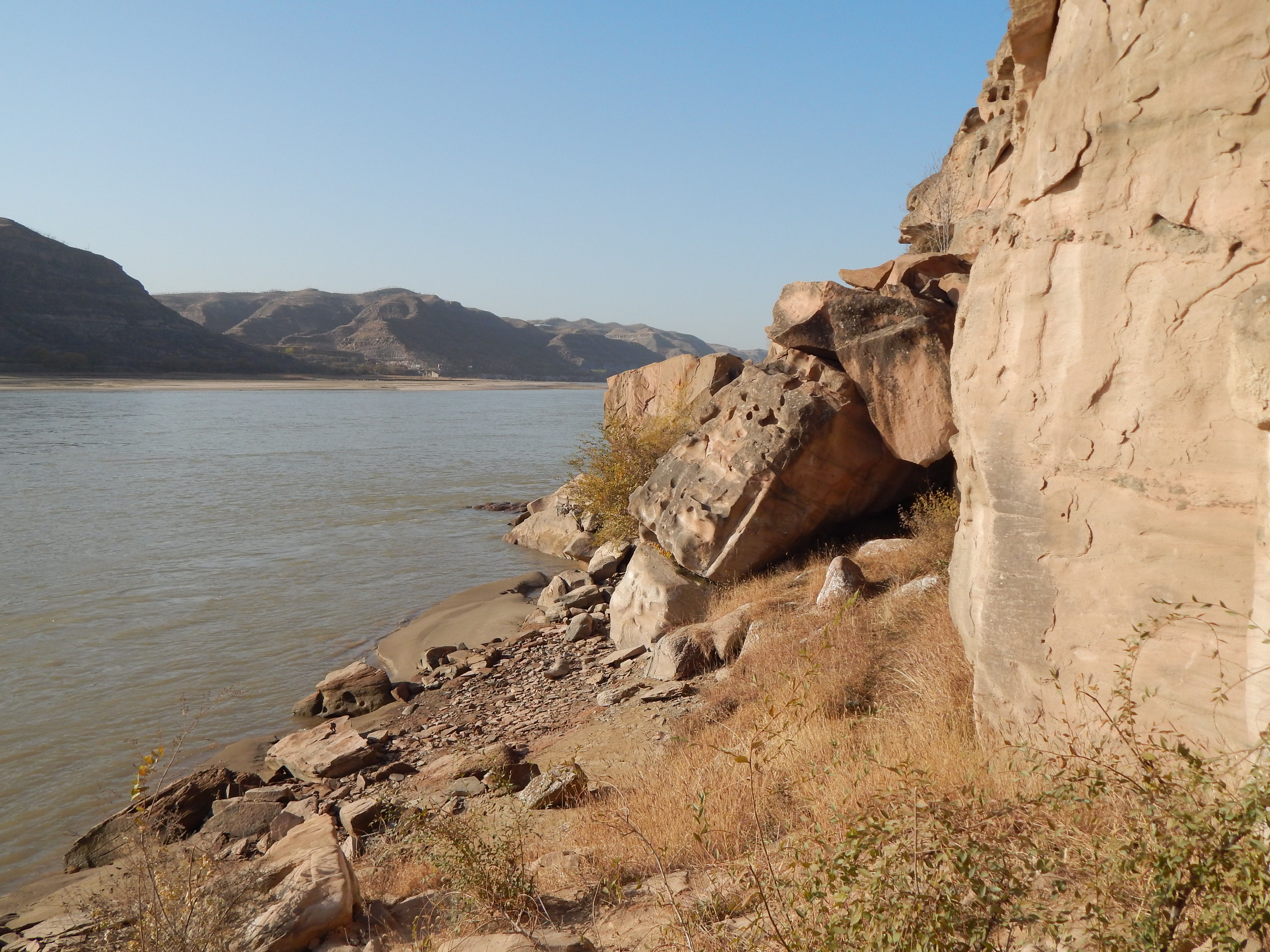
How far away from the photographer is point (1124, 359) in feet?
13.3

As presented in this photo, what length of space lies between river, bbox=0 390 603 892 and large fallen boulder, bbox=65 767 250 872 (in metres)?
0.38

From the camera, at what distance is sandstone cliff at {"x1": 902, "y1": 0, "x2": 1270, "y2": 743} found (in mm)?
3609

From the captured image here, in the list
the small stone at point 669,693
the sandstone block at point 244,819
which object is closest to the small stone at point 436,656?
the sandstone block at point 244,819

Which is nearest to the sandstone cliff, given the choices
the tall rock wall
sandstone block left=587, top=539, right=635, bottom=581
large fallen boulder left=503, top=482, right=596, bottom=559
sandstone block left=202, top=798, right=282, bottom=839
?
the tall rock wall

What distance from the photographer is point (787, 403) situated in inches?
409

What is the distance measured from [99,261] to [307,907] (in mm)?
97121

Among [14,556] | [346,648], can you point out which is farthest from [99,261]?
[346,648]

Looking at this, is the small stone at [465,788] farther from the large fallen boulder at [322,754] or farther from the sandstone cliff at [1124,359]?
the sandstone cliff at [1124,359]

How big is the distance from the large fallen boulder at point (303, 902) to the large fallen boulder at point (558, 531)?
1208cm

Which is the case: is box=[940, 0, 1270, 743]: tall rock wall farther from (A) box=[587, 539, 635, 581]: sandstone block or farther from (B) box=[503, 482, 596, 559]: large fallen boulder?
(B) box=[503, 482, 596, 559]: large fallen boulder

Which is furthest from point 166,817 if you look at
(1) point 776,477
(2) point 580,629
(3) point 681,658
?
(1) point 776,477

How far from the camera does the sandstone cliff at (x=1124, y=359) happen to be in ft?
11.8

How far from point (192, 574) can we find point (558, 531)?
740cm

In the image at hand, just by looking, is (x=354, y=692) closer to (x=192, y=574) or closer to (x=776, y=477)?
(x=776, y=477)
